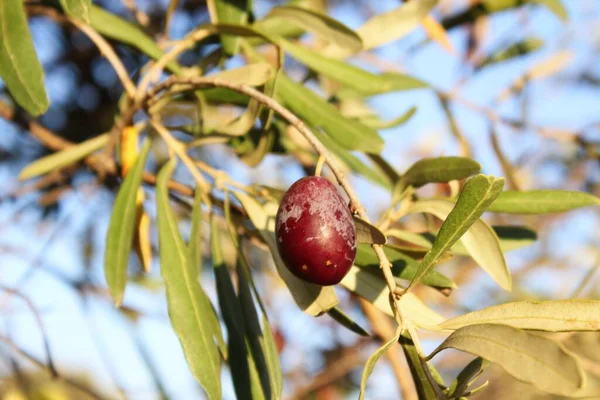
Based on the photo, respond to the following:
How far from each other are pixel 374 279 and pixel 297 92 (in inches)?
15.2

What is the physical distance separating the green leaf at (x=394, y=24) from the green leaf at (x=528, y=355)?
788 mm

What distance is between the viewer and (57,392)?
1.98 m

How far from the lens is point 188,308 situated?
0.91 meters

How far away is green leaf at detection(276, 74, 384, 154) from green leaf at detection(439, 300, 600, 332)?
441 mm

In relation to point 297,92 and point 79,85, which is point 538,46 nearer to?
point 297,92

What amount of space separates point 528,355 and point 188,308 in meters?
0.46

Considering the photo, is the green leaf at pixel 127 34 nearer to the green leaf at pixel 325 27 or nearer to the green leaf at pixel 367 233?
the green leaf at pixel 325 27

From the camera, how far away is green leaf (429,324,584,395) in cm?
57

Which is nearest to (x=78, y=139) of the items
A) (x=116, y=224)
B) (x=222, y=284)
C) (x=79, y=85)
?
(x=79, y=85)

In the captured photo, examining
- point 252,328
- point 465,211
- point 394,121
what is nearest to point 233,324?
point 252,328

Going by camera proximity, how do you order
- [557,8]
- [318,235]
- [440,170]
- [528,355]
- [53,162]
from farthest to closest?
[557,8] → [53,162] → [440,170] → [318,235] → [528,355]

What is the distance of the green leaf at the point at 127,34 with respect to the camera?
125cm

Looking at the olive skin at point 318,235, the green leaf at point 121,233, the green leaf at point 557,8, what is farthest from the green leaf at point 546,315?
the green leaf at point 557,8

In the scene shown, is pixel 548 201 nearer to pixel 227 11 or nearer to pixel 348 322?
pixel 348 322
